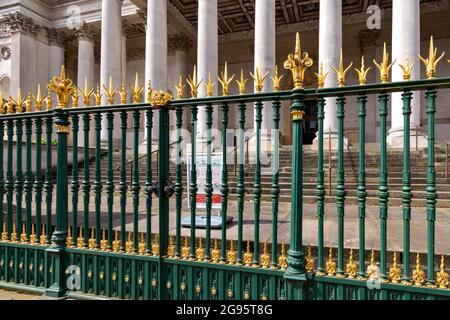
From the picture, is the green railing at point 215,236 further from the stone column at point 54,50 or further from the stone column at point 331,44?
the stone column at point 54,50

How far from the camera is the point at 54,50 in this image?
23.3 m

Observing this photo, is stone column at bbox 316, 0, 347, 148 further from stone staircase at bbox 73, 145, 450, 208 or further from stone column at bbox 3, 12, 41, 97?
stone column at bbox 3, 12, 41, 97

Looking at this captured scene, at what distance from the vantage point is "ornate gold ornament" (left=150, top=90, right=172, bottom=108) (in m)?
3.37

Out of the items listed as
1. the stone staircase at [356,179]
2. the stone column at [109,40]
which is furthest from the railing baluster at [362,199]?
the stone column at [109,40]

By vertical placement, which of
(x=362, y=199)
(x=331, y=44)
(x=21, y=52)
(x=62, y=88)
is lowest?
(x=362, y=199)

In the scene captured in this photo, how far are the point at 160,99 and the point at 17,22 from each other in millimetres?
23522

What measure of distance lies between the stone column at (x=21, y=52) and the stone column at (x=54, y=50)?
→ 1.29 metres

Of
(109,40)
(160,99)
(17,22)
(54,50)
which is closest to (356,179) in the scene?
(160,99)

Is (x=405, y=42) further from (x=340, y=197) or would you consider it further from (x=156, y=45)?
(x=340, y=197)

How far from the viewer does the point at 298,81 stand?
Result: 2.90 metres

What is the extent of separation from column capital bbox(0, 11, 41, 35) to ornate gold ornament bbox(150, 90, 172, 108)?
23374 millimetres

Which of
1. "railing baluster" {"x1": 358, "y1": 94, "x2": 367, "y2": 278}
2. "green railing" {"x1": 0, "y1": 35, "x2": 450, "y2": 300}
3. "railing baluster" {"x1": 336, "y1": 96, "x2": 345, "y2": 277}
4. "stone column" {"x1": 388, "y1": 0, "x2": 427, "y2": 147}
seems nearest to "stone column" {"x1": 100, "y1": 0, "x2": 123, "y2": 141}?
"stone column" {"x1": 388, "y1": 0, "x2": 427, "y2": 147}
